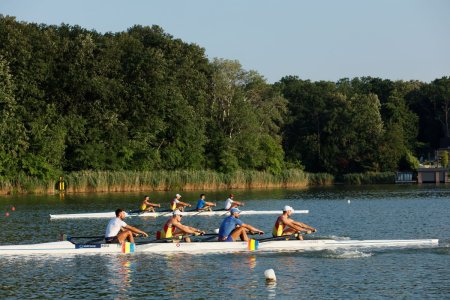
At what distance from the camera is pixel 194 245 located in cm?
2727

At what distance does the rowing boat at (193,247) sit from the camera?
26688 mm

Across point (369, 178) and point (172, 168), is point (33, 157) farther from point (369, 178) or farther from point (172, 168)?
point (369, 178)

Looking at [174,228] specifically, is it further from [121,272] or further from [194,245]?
[121,272]

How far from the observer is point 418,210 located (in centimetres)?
4628

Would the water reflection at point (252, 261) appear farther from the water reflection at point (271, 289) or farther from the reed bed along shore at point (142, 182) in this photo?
the reed bed along shore at point (142, 182)

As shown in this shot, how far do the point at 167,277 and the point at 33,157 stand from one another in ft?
145

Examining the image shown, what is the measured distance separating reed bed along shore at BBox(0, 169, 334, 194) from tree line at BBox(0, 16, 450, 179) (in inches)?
62.5

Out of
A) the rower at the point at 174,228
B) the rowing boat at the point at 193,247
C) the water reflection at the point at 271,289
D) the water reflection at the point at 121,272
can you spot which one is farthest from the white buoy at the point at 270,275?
the rower at the point at 174,228

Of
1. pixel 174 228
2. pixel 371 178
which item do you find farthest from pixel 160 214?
pixel 371 178

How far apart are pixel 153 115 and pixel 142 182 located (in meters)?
9.49

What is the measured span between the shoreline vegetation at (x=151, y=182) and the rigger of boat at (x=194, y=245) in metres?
35.0

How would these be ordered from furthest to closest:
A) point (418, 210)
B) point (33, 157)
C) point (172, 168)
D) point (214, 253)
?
point (172, 168) → point (33, 157) → point (418, 210) → point (214, 253)

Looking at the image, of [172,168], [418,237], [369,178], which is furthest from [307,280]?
[369,178]

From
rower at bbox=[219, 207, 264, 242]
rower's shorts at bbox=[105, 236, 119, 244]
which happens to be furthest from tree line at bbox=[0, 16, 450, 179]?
rower at bbox=[219, 207, 264, 242]
